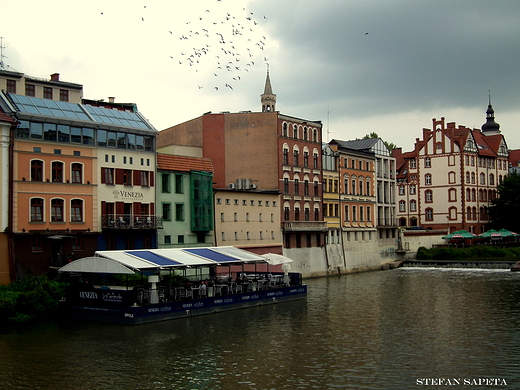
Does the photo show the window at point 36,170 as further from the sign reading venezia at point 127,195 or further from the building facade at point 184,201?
the building facade at point 184,201

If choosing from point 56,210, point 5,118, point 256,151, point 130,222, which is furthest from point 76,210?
point 256,151

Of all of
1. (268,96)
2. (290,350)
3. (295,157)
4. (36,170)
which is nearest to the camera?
(290,350)

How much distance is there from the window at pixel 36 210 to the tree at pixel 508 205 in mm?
90036

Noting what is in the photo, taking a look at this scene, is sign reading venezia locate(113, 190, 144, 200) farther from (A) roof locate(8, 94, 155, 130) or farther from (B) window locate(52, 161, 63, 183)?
(A) roof locate(8, 94, 155, 130)

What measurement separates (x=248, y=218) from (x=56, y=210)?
24922 mm

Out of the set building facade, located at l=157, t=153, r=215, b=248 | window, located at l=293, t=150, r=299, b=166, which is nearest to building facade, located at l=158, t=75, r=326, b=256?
window, located at l=293, t=150, r=299, b=166

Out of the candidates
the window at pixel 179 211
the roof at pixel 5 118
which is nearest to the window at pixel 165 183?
the window at pixel 179 211

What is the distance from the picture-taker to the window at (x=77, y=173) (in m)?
53.5

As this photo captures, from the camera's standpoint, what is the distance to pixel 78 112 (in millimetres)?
54875

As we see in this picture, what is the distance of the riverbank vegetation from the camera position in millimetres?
41344

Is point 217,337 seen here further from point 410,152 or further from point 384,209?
point 410,152

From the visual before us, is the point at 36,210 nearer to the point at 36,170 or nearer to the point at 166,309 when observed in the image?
the point at 36,170

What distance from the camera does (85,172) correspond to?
5425 cm

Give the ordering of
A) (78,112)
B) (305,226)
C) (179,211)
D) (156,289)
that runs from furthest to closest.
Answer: (305,226)
(179,211)
(78,112)
(156,289)
